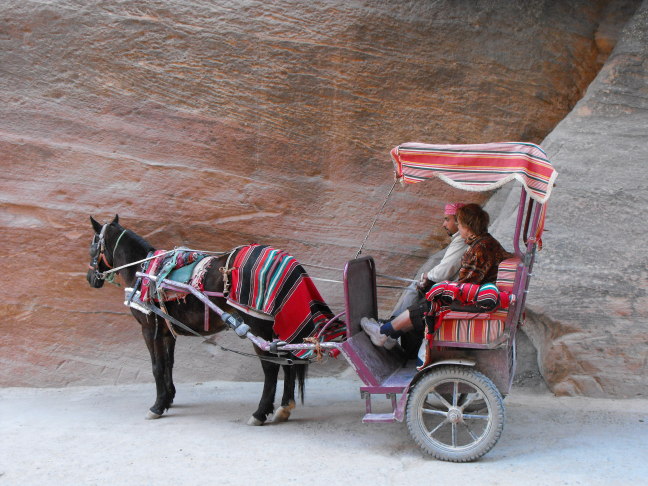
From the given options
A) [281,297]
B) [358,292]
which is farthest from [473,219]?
[281,297]

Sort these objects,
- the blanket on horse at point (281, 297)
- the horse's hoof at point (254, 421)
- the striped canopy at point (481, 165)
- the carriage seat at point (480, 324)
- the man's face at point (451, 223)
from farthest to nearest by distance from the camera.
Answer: the horse's hoof at point (254, 421) → the blanket on horse at point (281, 297) → the man's face at point (451, 223) → the carriage seat at point (480, 324) → the striped canopy at point (481, 165)

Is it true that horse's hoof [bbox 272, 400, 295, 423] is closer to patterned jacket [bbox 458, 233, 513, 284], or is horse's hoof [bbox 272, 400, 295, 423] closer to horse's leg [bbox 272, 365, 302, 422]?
horse's leg [bbox 272, 365, 302, 422]

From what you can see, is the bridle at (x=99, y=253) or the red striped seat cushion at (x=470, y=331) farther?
the bridle at (x=99, y=253)

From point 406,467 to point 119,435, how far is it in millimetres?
2236

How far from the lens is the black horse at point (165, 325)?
518 centimetres

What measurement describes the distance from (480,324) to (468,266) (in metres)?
0.40

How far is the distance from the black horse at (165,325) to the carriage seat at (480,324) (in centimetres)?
148

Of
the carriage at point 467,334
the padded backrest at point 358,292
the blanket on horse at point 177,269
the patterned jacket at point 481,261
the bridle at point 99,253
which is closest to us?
the carriage at point 467,334

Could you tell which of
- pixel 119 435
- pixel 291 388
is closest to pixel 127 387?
pixel 119 435

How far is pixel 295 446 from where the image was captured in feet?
15.0

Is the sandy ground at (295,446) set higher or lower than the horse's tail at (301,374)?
lower

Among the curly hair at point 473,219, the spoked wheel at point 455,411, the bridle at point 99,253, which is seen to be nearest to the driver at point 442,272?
the curly hair at point 473,219

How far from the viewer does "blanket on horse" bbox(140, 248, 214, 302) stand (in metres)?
5.27

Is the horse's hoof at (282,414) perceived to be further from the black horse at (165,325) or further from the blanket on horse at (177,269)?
the blanket on horse at (177,269)
